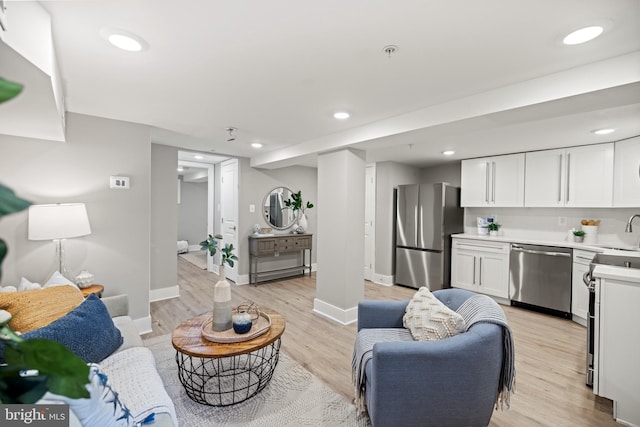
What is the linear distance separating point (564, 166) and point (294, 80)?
3824 mm

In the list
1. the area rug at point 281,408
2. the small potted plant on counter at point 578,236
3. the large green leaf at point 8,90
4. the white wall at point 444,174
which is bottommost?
the area rug at point 281,408

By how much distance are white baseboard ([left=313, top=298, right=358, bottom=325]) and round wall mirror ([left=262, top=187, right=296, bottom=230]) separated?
2.25 meters

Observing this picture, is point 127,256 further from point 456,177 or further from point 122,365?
point 456,177

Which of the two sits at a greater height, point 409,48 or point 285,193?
point 409,48

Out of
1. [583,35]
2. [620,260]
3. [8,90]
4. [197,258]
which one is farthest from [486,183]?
[197,258]

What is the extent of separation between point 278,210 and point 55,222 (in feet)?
11.7

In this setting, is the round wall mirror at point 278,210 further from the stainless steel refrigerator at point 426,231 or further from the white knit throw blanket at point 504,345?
the white knit throw blanket at point 504,345

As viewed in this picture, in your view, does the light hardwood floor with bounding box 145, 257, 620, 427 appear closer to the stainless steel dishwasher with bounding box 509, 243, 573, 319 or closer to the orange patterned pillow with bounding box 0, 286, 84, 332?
the stainless steel dishwasher with bounding box 509, 243, 573, 319

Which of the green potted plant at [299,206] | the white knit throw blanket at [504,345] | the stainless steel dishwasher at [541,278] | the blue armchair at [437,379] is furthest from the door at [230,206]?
the stainless steel dishwasher at [541,278]

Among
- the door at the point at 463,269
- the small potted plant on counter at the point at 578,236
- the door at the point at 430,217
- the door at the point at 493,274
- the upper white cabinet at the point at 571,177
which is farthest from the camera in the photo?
the door at the point at 430,217

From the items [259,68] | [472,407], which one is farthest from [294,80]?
[472,407]

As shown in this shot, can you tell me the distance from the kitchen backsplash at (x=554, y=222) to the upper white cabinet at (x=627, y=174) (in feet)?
1.15

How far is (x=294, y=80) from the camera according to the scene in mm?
2135

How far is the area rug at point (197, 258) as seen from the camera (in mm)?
6723
